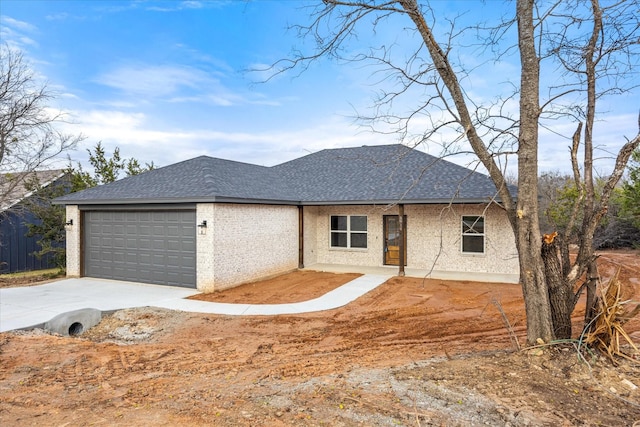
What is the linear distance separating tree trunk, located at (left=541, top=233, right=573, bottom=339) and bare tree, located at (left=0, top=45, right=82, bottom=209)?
1479 centimetres

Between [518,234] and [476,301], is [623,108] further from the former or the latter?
[476,301]

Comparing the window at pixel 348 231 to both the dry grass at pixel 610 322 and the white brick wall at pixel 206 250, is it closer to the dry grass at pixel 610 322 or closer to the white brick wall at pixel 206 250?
the white brick wall at pixel 206 250

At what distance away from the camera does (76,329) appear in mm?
7062

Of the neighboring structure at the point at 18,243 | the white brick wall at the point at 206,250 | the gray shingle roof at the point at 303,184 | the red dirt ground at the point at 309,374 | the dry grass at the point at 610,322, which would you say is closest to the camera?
the red dirt ground at the point at 309,374

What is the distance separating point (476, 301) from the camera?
8.93 meters

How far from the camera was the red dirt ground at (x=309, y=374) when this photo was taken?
3426 mm

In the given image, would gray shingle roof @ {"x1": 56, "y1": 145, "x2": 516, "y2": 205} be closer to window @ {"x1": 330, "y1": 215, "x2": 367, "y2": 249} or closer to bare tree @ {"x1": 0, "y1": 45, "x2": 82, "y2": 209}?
window @ {"x1": 330, "y1": 215, "x2": 367, "y2": 249}

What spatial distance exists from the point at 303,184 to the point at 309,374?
11.7 m

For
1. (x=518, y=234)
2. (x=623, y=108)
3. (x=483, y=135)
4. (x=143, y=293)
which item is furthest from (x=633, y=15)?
(x=143, y=293)

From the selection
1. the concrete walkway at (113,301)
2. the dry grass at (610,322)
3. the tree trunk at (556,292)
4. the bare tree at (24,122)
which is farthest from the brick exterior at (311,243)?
the dry grass at (610,322)

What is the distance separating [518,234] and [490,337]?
224 centimetres

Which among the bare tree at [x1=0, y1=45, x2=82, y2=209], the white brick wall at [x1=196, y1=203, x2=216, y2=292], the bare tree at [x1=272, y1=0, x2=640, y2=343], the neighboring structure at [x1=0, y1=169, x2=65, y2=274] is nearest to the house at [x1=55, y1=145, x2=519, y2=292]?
the white brick wall at [x1=196, y1=203, x2=216, y2=292]

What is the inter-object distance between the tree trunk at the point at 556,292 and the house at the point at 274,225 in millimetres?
4978

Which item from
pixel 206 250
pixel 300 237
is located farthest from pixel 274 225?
pixel 206 250
